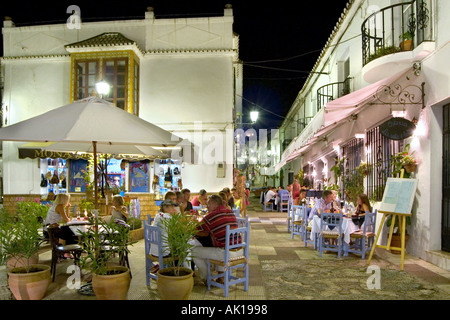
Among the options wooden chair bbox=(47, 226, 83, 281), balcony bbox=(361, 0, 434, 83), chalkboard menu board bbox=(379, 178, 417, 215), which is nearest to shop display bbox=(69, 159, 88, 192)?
wooden chair bbox=(47, 226, 83, 281)

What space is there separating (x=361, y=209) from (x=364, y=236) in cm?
102

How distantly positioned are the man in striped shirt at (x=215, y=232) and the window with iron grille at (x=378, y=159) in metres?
5.03

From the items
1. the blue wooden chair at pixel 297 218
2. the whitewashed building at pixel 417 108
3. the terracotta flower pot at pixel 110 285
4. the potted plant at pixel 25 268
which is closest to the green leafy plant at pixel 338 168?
the whitewashed building at pixel 417 108

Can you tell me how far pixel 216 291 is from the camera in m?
5.33

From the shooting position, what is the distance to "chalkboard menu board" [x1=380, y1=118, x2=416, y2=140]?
7.29m

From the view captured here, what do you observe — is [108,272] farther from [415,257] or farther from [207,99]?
[207,99]

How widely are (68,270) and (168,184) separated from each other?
324 inches

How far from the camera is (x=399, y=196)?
6.89 m

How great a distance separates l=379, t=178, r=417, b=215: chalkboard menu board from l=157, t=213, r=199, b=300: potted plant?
4.12 m

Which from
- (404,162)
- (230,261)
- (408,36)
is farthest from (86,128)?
(408,36)

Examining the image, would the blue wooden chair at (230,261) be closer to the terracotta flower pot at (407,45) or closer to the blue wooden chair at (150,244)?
the blue wooden chair at (150,244)

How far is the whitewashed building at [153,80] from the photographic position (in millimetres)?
14641

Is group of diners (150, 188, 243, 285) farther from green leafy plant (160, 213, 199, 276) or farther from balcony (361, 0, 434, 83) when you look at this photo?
balcony (361, 0, 434, 83)
